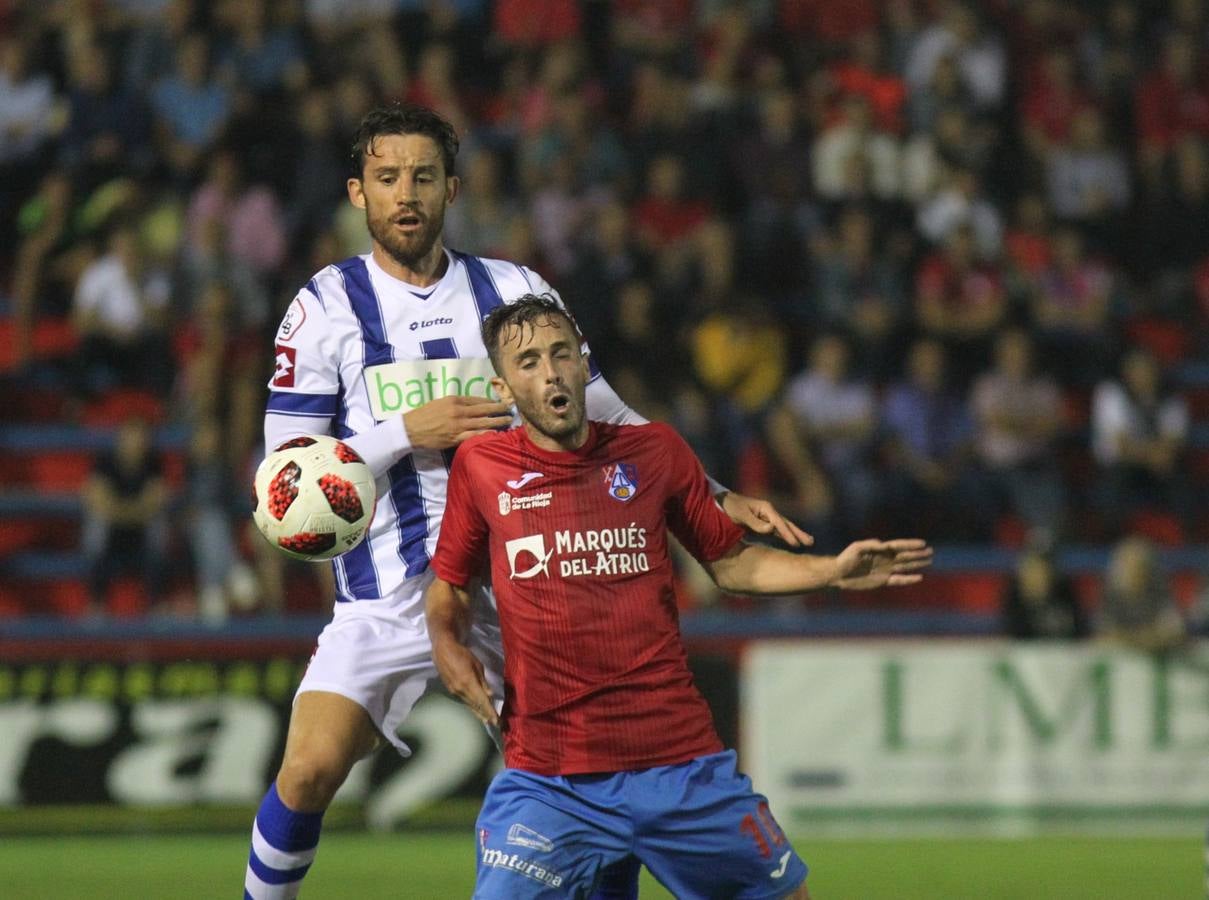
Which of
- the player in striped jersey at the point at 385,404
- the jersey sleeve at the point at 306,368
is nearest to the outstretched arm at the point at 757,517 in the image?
the player in striped jersey at the point at 385,404

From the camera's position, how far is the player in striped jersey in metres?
5.39

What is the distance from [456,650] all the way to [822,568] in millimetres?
923

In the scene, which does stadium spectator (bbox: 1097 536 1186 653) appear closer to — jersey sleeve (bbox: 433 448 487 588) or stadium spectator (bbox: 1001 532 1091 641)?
stadium spectator (bbox: 1001 532 1091 641)

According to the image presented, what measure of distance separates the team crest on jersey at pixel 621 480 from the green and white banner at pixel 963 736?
6525 millimetres

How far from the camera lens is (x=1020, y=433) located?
13320 mm

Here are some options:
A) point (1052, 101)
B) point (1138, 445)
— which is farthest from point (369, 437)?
point (1052, 101)

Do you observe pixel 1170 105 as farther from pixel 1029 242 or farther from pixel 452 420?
pixel 452 420

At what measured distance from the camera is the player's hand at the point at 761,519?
16.2 feet

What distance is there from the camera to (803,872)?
461 cm

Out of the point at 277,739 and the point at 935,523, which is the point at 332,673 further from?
the point at 935,523

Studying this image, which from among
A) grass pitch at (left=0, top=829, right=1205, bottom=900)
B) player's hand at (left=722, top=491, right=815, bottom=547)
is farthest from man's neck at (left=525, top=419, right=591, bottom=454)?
grass pitch at (left=0, top=829, right=1205, bottom=900)

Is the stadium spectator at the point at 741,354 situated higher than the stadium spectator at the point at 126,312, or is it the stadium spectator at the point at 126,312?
the stadium spectator at the point at 126,312

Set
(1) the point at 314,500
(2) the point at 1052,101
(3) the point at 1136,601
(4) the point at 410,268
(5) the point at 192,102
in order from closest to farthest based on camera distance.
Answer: (1) the point at 314,500 → (4) the point at 410,268 → (3) the point at 1136,601 → (5) the point at 192,102 → (2) the point at 1052,101

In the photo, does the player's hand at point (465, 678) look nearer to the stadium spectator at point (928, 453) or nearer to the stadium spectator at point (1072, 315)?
the stadium spectator at point (928, 453)
